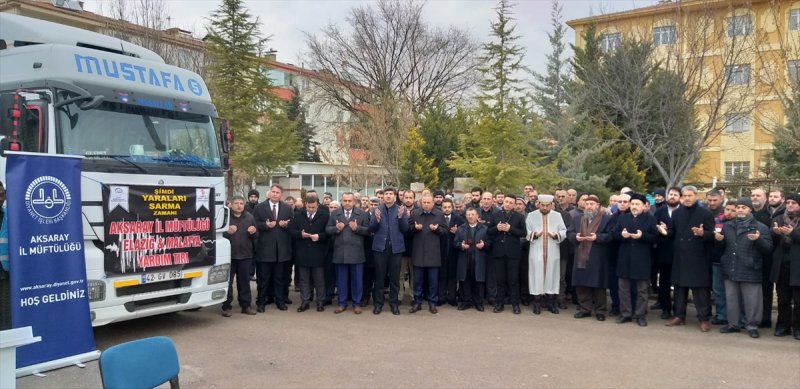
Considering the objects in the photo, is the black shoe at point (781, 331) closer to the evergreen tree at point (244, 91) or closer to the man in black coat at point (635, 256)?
the man in black coat at point (635, 256)

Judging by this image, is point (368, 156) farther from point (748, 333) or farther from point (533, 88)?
point (748, 333)

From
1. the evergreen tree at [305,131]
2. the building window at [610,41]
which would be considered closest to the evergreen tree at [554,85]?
the building window at [610,41]

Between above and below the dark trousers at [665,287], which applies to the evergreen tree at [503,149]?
above

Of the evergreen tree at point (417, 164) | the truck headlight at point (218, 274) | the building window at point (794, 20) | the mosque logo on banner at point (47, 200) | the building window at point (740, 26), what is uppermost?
the building window at point (794, 20)

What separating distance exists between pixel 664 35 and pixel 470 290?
10866mm

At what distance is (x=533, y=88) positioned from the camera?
73.6 ft

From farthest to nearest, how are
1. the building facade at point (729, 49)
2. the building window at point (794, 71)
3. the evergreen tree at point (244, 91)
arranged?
1. the evergreen tree at point (244, 91)
2. the building facade at point (729, 49)
3. the building window at point (794, 71)

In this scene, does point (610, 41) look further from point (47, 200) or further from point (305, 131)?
point (305, 131)

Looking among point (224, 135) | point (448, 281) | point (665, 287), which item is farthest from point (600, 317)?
point (224, 135)

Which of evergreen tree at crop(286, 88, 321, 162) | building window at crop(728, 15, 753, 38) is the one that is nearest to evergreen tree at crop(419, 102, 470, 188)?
building window at crop(728, 15, 753, 38)

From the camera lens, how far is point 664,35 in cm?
1689

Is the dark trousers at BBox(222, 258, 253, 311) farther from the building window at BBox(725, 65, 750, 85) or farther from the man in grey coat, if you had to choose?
the building window at BBox(725, 65, 750, 85)

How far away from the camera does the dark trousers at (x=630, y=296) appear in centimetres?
870

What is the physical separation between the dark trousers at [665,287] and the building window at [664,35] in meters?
8.83
